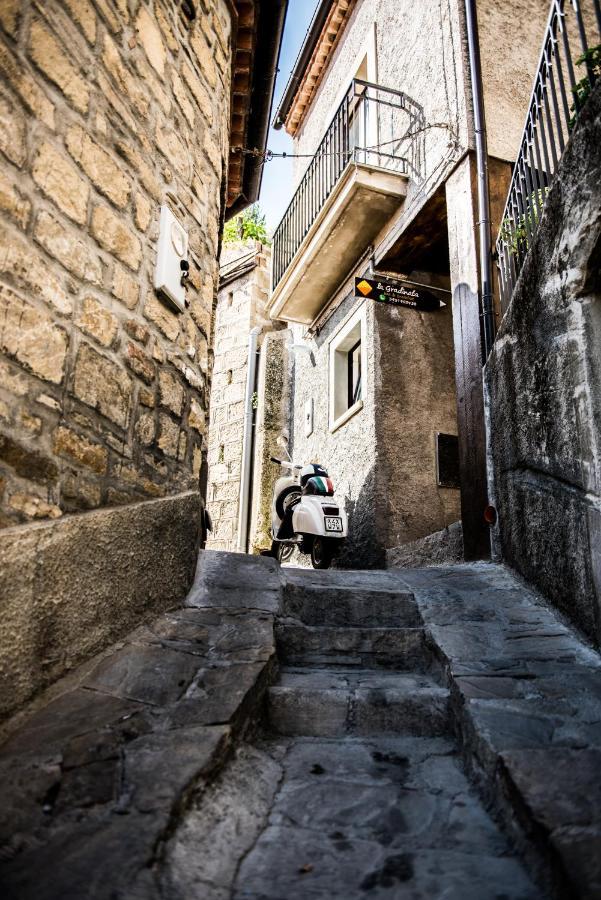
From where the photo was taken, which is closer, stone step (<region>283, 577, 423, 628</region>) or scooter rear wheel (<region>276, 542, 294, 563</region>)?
stone step (<region>283, 577, 423, 628</region>)

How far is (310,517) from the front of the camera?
576 centimetres

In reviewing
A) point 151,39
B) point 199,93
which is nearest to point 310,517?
point 199,93

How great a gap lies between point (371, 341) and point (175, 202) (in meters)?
3.99

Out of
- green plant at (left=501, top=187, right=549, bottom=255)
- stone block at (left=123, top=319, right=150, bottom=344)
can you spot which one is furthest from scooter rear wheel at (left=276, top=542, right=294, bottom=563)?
stone block at (left=123, top=319, right=150, bottom=344)

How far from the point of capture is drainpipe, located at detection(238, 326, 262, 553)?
10391 millimetres

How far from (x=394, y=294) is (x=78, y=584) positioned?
4.76 metres

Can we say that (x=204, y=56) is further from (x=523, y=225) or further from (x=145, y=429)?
(x=145, y=429)

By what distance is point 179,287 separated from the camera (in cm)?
320

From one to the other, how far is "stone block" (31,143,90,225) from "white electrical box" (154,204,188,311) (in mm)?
616

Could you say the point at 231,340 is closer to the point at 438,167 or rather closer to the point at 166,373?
the point at 438,167

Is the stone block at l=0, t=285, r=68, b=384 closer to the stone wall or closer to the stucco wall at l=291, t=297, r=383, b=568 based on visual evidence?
the stucco wall at l=291, t=297, r=383, b=568

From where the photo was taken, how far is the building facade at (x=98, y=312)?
1.96 metres

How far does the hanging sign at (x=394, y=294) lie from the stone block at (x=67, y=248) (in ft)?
12.1

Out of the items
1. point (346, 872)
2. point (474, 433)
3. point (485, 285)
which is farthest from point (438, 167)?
point (346, 872)
